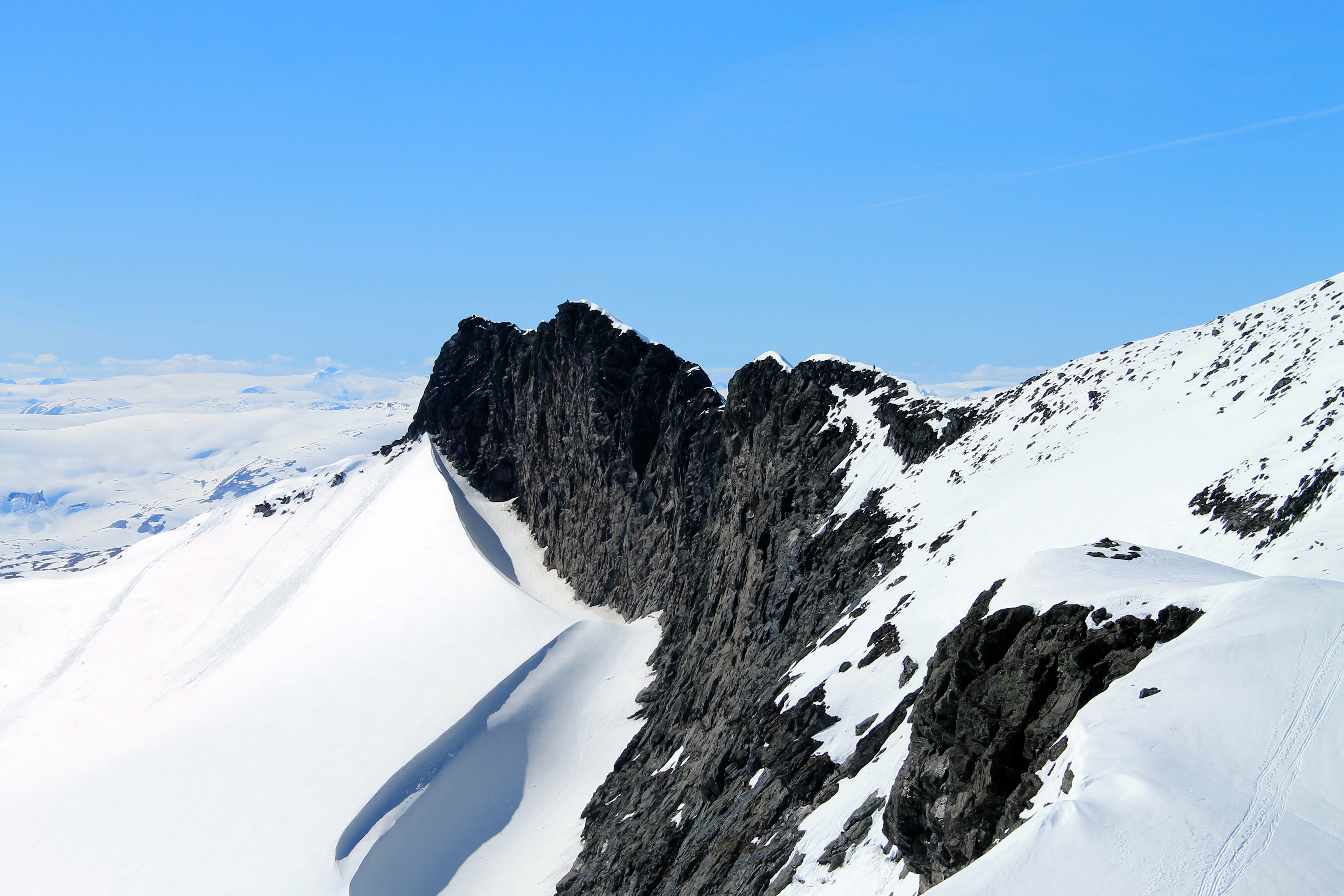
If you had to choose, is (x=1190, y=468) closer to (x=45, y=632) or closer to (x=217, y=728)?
(x=217, y=728)

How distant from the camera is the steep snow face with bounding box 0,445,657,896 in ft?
160

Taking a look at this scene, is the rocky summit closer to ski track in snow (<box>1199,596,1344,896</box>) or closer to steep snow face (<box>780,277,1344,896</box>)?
steep snow face (<box>780,277,1344,896</box>)

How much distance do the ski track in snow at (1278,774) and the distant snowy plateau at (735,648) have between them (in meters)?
0.05

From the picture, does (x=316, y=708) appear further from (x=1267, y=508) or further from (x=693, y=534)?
(x=1267, y=508)

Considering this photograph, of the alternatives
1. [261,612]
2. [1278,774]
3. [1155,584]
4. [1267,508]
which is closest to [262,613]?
[261,612]

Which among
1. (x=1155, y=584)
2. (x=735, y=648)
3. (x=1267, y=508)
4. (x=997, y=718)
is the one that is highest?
(x=1155, y=584)

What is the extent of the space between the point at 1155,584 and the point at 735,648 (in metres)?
32.5

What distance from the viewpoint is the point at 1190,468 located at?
30.2 meters

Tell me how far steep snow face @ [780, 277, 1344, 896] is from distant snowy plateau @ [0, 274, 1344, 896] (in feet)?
0.27

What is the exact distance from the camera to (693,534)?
72.1 metres

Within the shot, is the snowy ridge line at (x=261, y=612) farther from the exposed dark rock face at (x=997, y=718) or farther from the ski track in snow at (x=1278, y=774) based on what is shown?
the ski track in snow at (x=1278, y=774)

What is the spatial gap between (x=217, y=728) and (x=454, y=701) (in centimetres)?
1836

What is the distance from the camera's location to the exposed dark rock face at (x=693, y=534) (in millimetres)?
28547

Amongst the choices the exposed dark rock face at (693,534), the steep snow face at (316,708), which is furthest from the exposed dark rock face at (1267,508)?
the steep snow face at (316,708)
